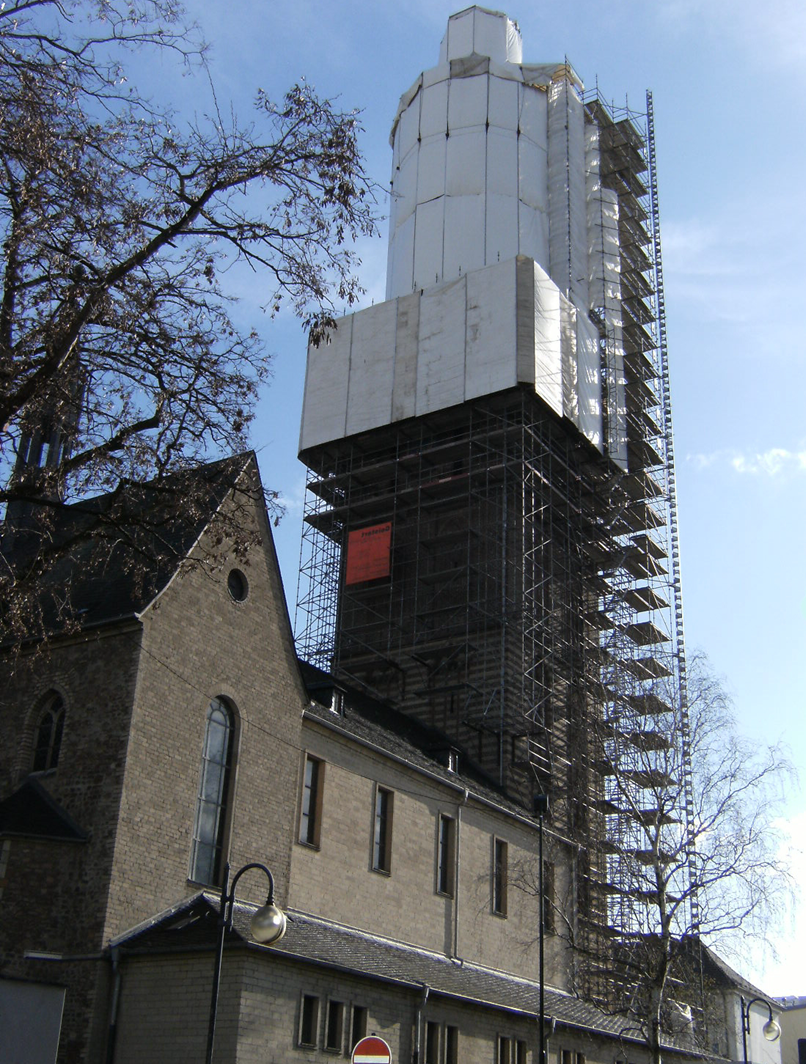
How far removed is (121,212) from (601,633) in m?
38.5

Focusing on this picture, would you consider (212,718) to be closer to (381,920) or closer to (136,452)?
(381,920)

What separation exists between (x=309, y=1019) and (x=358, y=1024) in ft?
5.38

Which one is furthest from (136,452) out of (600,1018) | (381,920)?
(600,1018)

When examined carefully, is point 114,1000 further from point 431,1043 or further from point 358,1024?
point 431,1043

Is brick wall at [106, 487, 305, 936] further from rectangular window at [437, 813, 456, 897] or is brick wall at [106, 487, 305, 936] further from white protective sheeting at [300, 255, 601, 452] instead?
white protective sheeting at [300, 255, 601, 452]

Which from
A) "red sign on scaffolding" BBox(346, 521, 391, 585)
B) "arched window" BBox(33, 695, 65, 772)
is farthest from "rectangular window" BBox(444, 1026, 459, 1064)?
"red sign on scaffolding" BBox(346, 521, 391, 585)

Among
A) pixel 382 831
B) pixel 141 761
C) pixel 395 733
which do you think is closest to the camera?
pixel 141 761

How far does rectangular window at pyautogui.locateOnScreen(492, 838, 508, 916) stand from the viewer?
112 feet

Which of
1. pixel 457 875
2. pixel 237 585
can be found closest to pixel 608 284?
pixel 457 875

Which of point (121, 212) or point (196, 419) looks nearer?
point (121, 212)

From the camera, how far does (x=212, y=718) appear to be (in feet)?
84.6

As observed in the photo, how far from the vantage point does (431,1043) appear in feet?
86.0

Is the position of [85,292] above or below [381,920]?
above

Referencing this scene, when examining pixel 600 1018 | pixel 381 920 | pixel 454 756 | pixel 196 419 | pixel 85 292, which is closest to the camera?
pixel 85 292
